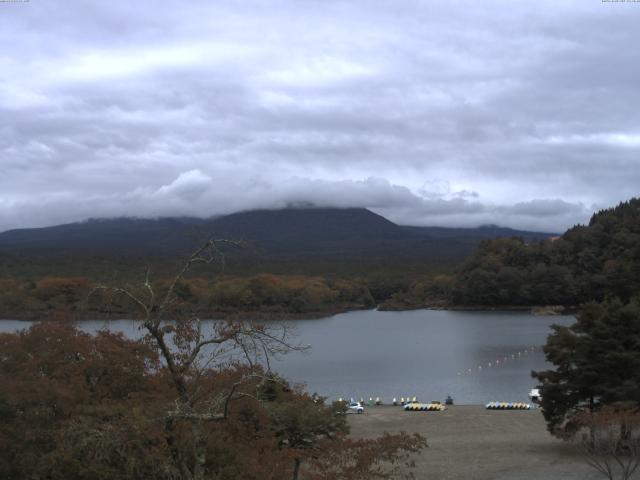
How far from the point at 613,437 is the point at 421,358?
28.7m

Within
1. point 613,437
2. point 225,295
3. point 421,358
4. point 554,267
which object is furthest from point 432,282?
point 613,437

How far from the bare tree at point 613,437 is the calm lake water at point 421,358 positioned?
799cm

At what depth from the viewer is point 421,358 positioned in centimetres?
4412

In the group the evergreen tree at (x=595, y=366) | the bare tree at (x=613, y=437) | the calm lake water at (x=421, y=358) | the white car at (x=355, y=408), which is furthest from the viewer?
the calm lake water at (x=421, y=358)

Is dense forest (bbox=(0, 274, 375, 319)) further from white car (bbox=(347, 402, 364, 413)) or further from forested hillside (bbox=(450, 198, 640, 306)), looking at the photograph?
white car (bbox=(347, 402, 364, 413))

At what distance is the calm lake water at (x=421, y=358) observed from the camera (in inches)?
1325

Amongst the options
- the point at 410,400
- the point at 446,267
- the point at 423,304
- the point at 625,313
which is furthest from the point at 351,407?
the point at 446,267

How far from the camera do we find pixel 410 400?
3061 cm

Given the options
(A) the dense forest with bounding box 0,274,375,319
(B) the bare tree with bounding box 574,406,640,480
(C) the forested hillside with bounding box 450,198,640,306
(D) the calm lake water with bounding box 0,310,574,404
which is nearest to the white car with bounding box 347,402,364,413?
(D) the calm lake water with bounding box 0,310,574,404

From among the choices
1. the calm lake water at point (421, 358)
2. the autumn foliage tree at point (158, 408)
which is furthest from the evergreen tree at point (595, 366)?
the calm lake water at point (421, 358)

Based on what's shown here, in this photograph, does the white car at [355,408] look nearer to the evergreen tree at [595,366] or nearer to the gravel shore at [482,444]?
the gravel shore at [482,444]

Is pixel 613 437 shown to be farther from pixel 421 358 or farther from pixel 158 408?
pixel 421 358

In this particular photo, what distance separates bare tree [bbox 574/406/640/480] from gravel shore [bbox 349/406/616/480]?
52 centimetres

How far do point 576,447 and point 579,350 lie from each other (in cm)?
240
